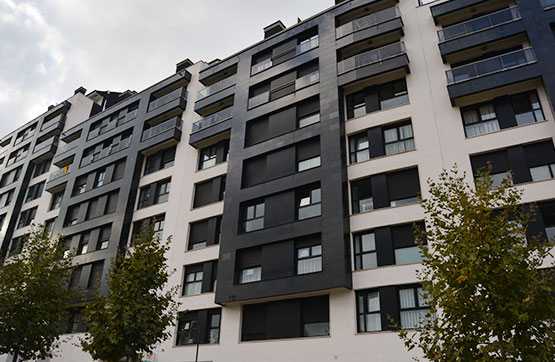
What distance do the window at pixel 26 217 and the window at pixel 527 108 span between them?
4086 centimetres

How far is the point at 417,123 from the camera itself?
21.0 meters

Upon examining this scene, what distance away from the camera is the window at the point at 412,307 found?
1741cm

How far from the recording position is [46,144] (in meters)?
44.0

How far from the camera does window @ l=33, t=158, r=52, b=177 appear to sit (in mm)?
44019

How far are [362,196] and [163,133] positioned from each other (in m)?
16.7

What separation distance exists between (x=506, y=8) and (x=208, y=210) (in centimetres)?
1969

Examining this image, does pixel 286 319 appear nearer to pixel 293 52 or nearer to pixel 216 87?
pixel 293 52

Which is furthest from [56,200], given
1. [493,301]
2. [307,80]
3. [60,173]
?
[493,301]

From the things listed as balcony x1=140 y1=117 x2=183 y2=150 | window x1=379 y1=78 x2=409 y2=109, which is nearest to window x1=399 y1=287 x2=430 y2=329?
window x1=379 y1=78 x2=409 y2=109

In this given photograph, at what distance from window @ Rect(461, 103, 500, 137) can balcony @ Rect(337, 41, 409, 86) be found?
408 cm

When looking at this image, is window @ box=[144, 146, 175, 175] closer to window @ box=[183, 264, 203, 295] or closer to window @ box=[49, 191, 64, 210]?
window @ box=[183, 264, 203, 295]

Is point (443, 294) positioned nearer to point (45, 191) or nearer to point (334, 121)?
point (334, 121)

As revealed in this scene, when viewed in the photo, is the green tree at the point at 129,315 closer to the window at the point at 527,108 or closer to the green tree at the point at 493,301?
the green tree at the point at 493,301

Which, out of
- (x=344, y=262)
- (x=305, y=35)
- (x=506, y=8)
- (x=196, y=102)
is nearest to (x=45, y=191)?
(x=196, y=102)
